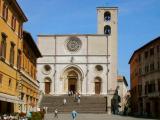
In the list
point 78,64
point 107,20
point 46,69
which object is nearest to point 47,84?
point 46,69

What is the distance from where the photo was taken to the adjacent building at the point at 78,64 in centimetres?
7344

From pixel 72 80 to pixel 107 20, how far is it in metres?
13.3

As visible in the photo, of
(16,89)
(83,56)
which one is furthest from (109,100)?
(16,89)

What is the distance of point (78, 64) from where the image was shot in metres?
74.2

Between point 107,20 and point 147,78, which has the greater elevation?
point 107,20

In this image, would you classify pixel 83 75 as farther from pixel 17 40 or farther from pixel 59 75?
pixel 17 40

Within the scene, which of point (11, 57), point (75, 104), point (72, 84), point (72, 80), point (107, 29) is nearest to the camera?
point (11, 57)

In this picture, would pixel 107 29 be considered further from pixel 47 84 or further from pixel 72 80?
pixel 47 84

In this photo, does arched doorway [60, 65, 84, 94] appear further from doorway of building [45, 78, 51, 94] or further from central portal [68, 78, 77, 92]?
doorway of building [45, 78, 51, 94]

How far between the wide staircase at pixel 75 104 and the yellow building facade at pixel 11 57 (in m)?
23.8

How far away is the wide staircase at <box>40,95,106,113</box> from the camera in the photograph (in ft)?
201

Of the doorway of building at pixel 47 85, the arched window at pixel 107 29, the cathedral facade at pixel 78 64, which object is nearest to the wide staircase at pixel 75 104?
the doorway of building at pixel 47 85

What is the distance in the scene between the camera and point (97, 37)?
75438 mm

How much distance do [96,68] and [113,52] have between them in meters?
5.10
